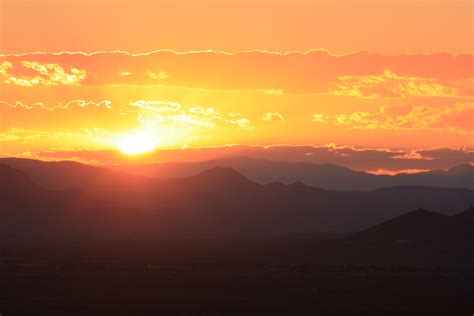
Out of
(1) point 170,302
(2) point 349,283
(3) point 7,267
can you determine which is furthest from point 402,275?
(3) point 7,267

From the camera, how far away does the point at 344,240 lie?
181000 millimetres

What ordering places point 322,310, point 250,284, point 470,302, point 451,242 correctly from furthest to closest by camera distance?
point 451,242 → point 250,284 → point 470,302 → point 322,310

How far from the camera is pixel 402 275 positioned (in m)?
127

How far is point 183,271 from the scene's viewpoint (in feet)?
422

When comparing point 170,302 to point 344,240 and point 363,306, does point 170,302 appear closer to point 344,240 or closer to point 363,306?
point 363,306

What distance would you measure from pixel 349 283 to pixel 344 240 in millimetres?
67413

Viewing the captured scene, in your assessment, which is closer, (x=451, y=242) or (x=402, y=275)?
(x=402, y=275)

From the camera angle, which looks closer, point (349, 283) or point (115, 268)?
point (349, 283)

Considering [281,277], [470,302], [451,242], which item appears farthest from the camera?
[451,242]

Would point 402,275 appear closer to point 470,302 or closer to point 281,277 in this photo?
point 281,277

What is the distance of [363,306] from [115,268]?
49137 millimetres

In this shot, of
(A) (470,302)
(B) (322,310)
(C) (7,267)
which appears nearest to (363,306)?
(B) (322,310)

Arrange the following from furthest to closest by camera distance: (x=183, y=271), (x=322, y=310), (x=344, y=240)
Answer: (x=344, y=240) → (x=183, y=271) → (x=322, y=310)

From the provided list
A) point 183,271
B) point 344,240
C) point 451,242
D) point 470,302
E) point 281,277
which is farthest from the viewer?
point 344,240
